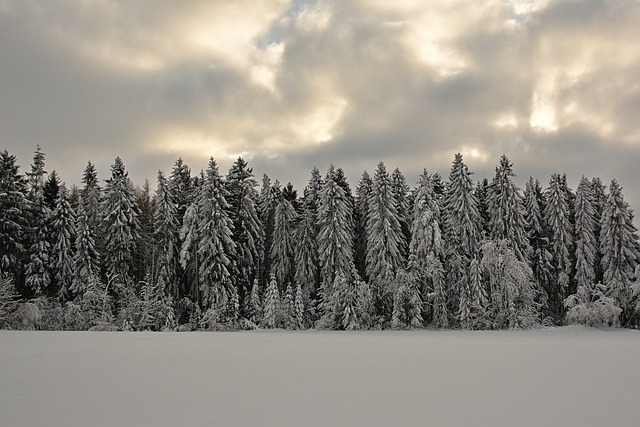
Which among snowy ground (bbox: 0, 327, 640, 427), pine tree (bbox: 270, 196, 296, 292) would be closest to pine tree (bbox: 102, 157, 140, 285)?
pine tree (bbox: 270, 196, 296, 292)

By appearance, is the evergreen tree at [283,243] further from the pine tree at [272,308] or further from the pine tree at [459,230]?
the pine tree at [459,230]

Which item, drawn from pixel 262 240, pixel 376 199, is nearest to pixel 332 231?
pixel 376 199

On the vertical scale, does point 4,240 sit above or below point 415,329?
above

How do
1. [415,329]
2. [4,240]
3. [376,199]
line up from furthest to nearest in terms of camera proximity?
[376,199] → [415,329] → [4,240]

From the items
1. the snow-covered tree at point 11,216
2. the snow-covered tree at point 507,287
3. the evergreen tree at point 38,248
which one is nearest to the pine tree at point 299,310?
the snow-covered tree at point 507,287

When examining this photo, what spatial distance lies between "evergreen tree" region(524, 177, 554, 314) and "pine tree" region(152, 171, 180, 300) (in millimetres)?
39198

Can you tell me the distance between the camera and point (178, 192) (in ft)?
209

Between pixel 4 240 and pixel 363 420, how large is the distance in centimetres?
4790

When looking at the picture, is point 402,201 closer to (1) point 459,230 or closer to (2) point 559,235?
(1) point 459,230

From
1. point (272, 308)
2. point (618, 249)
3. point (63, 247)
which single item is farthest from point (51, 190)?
point (618, 249)

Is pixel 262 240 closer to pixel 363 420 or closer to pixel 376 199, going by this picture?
pixel 376 199

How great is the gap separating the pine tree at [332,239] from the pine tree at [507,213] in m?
16.5

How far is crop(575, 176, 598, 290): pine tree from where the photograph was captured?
5978cm

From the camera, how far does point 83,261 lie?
52.1 meters
